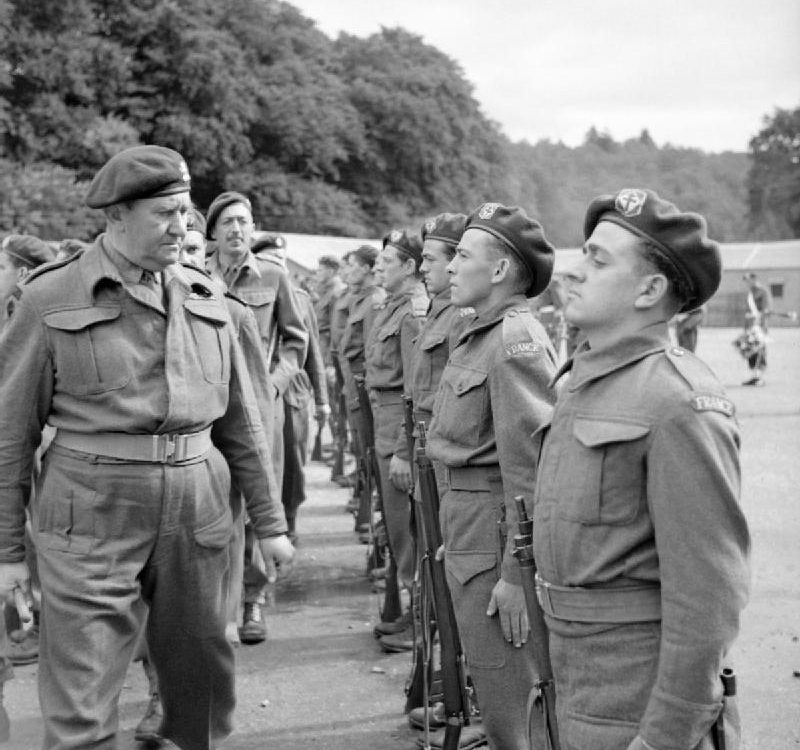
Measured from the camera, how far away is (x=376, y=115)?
57406mm

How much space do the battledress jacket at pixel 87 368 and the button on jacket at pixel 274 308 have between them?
11.1ft

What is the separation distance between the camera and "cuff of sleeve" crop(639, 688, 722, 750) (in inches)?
93.2

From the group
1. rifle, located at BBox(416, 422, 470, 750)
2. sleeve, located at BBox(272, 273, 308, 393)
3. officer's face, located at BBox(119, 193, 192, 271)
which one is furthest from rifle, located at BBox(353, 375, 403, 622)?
officer's face, located at BBox(119, 193, 192, 271)

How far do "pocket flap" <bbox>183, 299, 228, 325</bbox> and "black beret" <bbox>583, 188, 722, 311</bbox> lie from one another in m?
1.81

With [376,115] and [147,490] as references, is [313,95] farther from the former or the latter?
[147,490]

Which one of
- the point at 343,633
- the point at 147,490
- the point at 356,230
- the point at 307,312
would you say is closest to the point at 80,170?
the point at 356,230

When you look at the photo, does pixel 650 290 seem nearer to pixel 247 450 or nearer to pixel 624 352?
pixel 624 352

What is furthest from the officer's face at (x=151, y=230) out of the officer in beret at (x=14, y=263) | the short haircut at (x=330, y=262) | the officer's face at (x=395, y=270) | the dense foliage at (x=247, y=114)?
the dense foliage at (x=247, y=114)

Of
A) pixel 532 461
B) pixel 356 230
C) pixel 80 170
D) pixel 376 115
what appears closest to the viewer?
pixel 532 461

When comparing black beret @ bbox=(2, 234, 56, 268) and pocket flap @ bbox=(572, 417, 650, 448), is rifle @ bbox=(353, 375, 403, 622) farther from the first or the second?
pocket flap @ bbox=(572, 417, 650, 448)

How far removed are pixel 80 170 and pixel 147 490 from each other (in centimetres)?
3805

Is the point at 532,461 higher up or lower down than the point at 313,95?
lower down

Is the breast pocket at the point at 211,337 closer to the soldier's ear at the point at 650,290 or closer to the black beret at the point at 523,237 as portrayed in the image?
the black beret at the point at 523,237

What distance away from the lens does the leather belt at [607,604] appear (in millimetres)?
2543
